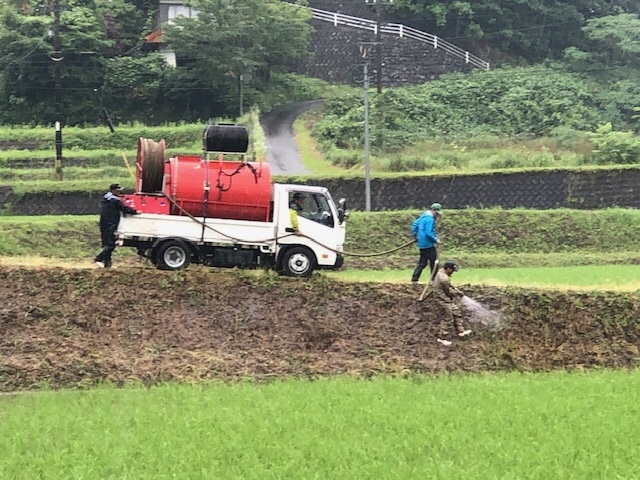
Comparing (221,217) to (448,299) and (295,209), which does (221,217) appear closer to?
(295,209)

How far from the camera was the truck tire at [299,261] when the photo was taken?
18.1 meters

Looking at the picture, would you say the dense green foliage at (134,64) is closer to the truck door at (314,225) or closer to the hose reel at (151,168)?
the hose reel at (151,168)

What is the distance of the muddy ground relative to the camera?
1486 cm

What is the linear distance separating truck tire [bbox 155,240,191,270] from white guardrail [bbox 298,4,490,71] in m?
42.3

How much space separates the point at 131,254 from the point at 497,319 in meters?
11.9

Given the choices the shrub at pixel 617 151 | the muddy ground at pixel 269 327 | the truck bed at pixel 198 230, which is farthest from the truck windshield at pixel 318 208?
the shrub at pixel 617 151

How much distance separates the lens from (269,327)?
16312mm

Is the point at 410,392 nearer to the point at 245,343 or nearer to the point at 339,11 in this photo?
the point at 245,343

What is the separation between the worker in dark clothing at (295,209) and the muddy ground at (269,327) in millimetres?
1235

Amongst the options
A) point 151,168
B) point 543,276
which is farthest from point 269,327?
A: point 543,276

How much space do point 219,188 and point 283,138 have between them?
2868 cm

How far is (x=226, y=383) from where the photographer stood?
13.9m

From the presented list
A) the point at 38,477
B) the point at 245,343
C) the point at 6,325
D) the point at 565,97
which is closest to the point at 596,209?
the point at 565,97

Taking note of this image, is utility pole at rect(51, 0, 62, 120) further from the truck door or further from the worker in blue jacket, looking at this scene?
the worker in blue jacket
